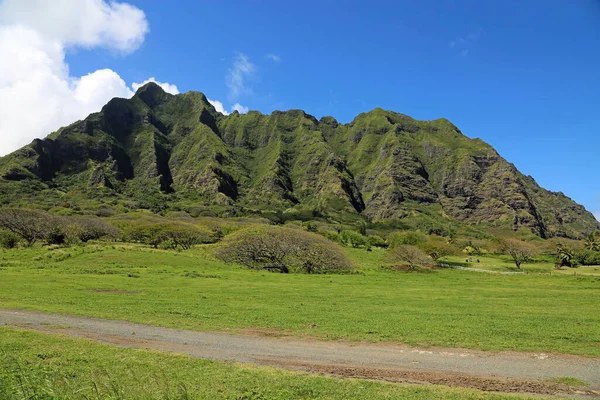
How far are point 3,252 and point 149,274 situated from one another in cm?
3579

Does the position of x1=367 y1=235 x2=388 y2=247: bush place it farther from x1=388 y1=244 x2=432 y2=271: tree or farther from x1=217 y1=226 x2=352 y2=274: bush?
x1=217 y1=226 x2=352 y2=274: bush

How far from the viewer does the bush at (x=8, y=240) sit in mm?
77625

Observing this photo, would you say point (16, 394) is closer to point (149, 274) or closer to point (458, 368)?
point (458, 368)

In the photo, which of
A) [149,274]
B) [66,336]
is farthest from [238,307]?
[149,274]

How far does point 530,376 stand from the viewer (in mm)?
15359

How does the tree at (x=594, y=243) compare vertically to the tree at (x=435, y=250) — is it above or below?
→ above

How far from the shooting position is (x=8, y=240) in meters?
78.2

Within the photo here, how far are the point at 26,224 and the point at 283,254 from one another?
61456mm

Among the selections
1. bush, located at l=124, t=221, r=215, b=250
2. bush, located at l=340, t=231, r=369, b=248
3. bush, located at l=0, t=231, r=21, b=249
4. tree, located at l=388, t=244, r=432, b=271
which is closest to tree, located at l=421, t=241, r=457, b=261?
tree, located at l=388, t=244, r=432, b=271

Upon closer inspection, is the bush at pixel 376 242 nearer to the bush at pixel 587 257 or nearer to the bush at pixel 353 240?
the bush at pixel 353 240

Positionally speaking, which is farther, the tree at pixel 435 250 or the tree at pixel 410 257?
the tree at pixel 435 250

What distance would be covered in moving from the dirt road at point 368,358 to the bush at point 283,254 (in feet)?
162

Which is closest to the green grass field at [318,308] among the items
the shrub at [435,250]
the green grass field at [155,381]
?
the green grass field at [155,381]

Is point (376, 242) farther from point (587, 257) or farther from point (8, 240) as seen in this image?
point (8, 240)
